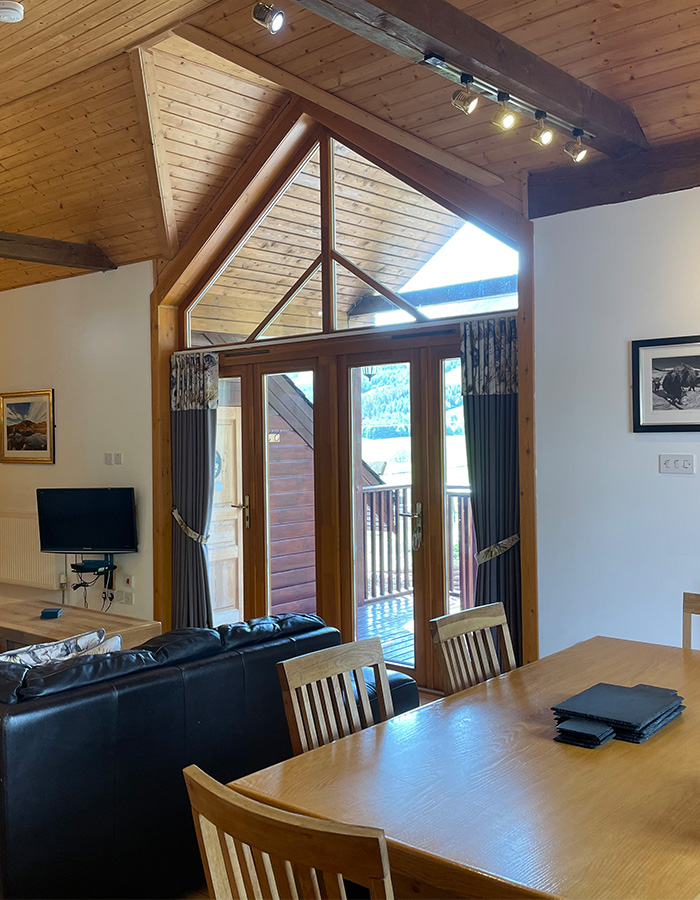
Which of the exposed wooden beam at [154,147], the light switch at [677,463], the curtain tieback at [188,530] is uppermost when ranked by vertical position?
the exposed wooden beam at [154,147]

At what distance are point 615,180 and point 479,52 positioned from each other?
54.9 inches

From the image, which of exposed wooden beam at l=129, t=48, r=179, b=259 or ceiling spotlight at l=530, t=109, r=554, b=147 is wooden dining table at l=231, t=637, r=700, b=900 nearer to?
ceiling spotlight at l=530, t=109, r=554, b=147

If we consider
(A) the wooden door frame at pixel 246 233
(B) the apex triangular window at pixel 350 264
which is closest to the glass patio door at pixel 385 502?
(A) the wooden door frame at pixel 246 233

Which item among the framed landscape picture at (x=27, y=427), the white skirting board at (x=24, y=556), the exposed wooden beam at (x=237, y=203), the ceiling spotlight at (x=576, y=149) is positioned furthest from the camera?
the framed landscape picture at (x=27, y=427)

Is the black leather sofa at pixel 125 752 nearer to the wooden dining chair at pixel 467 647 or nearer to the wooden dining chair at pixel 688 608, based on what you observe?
the wooden dining chair at pixel 467 647

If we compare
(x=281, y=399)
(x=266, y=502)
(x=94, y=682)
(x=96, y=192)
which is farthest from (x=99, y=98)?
(x=94, y=682)

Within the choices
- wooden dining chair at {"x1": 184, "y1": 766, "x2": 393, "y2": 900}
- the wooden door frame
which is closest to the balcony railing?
the wooden door frame

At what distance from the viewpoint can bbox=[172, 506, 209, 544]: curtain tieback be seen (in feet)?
20.7

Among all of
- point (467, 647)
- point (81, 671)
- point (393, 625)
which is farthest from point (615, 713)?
point (393, 625)

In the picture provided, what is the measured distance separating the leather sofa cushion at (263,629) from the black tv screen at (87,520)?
3441mm

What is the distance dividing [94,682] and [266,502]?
11.1 feet

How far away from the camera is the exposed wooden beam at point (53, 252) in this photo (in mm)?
6133

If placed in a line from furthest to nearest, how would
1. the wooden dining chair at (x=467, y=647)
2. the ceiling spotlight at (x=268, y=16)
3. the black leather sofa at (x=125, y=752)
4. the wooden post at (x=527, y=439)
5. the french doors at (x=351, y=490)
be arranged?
the french doors at (x=351, y=490), the wooden post at (x=527, y=439), the ceiling spotlight at (x=268, y=16), the wooden dining chair at (x=467, y=647), the black leather sofa at (x=125, y=752)

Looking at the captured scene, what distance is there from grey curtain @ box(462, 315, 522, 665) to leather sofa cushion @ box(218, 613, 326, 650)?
4.99 ft
